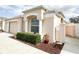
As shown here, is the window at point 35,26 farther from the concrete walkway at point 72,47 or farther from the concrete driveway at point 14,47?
the concrete walkway at point 72,47

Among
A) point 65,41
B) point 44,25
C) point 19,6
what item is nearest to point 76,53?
point 65,41

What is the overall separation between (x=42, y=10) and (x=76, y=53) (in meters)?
1.48

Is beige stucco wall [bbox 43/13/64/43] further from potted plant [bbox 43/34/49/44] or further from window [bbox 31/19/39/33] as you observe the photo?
window [bbox 31/19/39/33]

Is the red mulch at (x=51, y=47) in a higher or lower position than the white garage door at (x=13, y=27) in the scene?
lower

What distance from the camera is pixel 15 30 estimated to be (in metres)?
3.64

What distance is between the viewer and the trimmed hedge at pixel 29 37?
3.51m

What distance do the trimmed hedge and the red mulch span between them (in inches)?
5.6

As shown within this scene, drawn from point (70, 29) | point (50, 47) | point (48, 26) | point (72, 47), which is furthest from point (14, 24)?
point (72, 47)

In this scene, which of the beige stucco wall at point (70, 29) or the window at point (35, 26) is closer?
the beige stucco wall at point (70, 29)

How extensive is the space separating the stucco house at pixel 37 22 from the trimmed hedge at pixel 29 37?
0.12 metres

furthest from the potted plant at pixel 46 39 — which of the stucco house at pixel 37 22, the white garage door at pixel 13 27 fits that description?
the white garage door at pixel 13 27

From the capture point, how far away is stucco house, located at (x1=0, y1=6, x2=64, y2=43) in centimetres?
349

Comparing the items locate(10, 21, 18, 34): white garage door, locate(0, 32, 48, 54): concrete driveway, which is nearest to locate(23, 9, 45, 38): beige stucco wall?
locate(10, 21, 18, 34): white garage door
